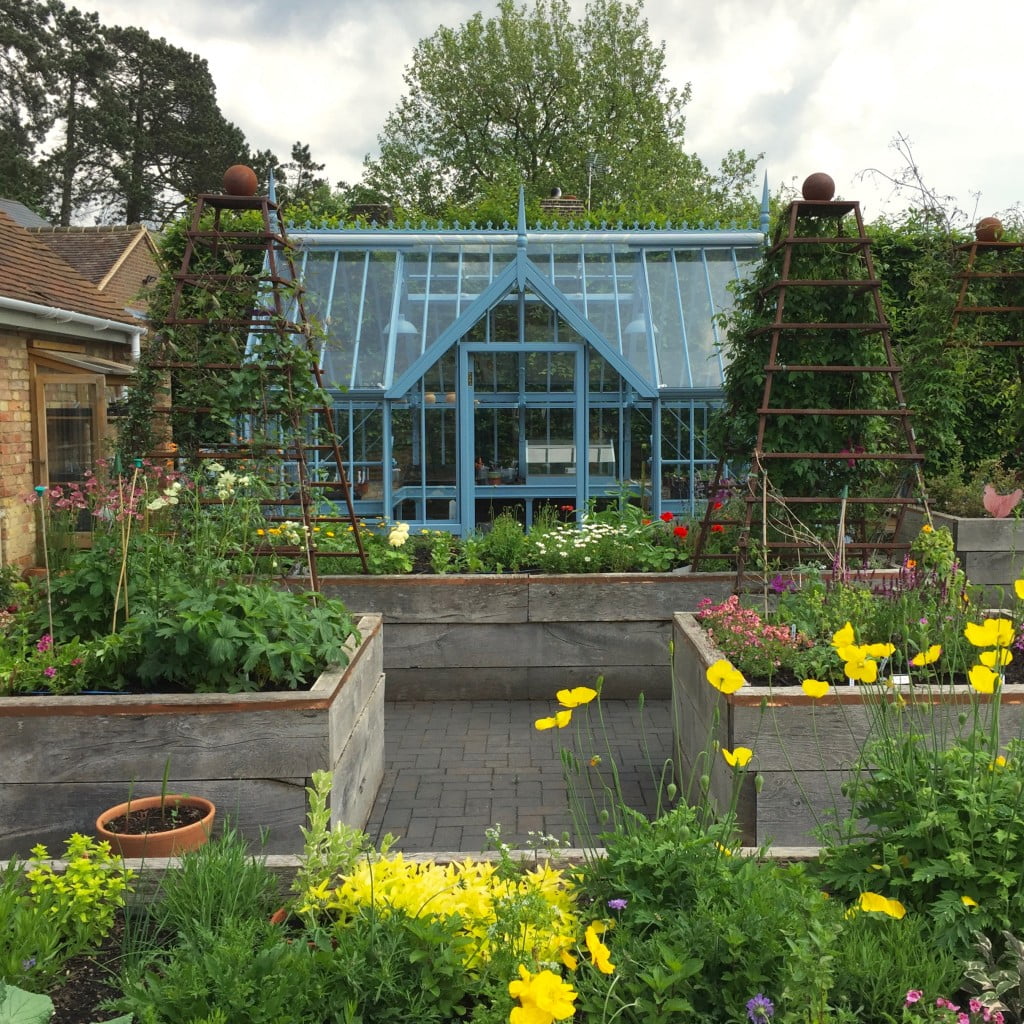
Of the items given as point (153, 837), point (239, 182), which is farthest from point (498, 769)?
point (239, 182)

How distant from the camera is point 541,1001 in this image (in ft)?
4.85

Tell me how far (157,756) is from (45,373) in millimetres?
8065

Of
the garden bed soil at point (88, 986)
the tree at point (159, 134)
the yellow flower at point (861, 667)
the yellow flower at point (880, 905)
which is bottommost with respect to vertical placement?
the garden bed soil at point (88, 986)

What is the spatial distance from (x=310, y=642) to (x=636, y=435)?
5940mm

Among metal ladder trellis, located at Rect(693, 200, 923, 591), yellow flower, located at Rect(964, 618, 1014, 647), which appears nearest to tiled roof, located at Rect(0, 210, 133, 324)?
metal ladder trellis, located at Rect(693, 200, 923, 591)

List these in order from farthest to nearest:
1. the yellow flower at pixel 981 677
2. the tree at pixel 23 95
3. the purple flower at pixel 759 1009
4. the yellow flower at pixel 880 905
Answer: the tree at pixel 23 95 → the yellow flower at pixel 981 677 → the yellow flower at pixel 880 905 → the purple flower at pixel 759 1009

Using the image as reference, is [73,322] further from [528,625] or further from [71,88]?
[71,88]

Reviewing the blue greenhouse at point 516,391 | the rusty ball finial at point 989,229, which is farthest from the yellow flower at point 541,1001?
the rusty ball finial at point 989,229

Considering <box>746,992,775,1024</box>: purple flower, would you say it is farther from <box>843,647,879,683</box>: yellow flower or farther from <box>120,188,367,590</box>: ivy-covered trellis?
<box>120,188,367,590</box>: ivy-covered trellis

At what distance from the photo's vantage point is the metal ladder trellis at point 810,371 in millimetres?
5219

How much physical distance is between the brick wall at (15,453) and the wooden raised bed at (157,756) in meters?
6.07

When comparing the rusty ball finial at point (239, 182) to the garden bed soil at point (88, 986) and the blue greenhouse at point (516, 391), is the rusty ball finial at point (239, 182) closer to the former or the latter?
the blue greenhouse at point (516, 391)

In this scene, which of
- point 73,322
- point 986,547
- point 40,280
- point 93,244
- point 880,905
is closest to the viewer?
point 880,905

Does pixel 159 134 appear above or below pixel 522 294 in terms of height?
above
